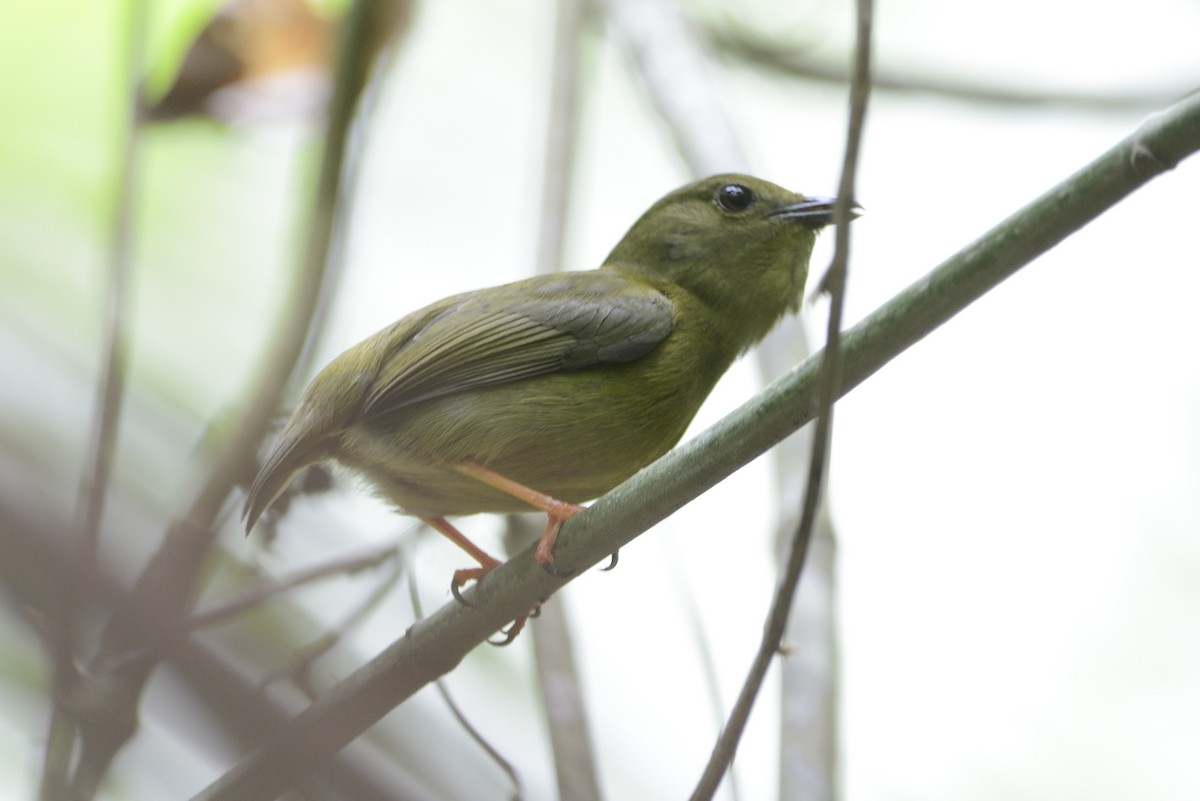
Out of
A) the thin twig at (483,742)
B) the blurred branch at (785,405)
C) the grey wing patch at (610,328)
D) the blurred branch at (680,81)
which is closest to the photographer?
the blurred branch at (785,405)

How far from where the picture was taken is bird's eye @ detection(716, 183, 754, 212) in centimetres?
425

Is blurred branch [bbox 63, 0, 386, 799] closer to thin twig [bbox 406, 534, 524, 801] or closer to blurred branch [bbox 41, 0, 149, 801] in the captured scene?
blurred branch [bbox 41, 0, 149, 801]

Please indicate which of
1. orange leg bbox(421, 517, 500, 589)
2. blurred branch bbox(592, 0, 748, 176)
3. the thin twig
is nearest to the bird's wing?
orange leg bbox(421, 517, 500, 589)

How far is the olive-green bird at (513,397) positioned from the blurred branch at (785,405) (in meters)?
0.52

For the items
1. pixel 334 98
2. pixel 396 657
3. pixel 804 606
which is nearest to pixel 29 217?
pixel 334 98

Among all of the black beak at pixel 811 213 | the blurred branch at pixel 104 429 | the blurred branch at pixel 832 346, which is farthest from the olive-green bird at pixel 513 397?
the blurred branch at pixel 832 346

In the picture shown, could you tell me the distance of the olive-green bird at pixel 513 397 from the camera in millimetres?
3551

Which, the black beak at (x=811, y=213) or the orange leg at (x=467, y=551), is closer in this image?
the orange leg at (x=467, y=551)

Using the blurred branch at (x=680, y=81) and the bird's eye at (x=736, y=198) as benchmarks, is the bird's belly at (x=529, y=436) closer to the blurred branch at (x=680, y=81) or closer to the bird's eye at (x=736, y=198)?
the bird's eye at (x=736, y=198)

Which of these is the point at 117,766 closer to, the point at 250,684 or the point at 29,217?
the point at 250,684

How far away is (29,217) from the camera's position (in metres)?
4.62

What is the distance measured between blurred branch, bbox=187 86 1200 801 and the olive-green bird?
516mm

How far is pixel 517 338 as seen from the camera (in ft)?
12.1

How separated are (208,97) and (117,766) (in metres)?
2.60
